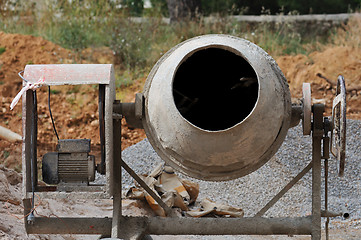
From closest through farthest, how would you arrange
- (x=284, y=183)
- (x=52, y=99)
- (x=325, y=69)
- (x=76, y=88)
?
(x=284, y=183) → (x=52, y=99) → (x=76, y=88) → (x=325, y=69)

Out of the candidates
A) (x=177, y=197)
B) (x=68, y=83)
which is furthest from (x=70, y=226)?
(x=177, y=197)

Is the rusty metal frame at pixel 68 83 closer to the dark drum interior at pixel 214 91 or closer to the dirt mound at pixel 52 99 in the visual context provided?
the dark drum interior at pixel 214 91

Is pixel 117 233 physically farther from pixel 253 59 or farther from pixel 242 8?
pixel 242 8

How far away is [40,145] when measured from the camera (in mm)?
7609

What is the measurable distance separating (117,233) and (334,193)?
3.29m

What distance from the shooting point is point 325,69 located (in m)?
9.35

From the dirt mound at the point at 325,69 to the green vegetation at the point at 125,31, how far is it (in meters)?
0.38

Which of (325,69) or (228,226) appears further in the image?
(325,69)

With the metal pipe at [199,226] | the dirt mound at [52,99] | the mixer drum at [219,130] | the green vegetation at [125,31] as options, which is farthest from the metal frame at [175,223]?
the green vegetation at [125,31]

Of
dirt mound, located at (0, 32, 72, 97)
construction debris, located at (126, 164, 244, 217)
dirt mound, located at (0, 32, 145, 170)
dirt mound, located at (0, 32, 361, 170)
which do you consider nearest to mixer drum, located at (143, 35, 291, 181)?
construction debris, located at (126, 164, 244, 217)

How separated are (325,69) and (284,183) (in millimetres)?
3935

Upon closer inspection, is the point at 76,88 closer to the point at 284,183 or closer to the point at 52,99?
the point at 52,99

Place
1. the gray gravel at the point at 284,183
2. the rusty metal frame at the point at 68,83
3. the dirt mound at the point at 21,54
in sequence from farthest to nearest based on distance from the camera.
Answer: the dirt mound at the point at 21,54
the gray gravel at the point at 284,183
the rusty metal frame at the point at 68,83

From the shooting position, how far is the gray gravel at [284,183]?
5473mm
